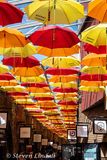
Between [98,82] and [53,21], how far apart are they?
678cm

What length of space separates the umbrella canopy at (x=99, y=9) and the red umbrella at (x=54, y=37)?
1.26m

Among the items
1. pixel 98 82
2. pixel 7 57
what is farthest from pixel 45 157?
pixel 7 57

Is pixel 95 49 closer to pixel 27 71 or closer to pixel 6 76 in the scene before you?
pixel 27 71

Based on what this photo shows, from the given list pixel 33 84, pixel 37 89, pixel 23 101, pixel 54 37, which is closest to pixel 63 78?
pixel 33 84

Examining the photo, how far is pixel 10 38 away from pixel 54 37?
1.12 meters

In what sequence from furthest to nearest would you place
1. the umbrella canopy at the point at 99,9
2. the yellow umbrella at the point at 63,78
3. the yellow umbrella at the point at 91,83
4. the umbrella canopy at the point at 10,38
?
the yellow umbrella at the point at 63,78
the yellow umbrella at the point at 91,83
the umbrella canopy at the point at 10,38
the umbrella canopy at the point at 99,9

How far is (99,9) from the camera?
355 inches

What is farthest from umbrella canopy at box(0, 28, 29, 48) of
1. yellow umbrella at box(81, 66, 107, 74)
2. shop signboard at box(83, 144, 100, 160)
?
shop signboard at box(83, 144, 100, 160)

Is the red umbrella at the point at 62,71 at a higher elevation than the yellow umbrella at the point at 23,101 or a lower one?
higher

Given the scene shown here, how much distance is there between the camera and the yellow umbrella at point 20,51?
12.2 metres

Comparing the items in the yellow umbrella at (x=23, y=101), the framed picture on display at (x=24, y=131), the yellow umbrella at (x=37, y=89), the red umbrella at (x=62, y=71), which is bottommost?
the framed picture on display at (x=24, y=131)

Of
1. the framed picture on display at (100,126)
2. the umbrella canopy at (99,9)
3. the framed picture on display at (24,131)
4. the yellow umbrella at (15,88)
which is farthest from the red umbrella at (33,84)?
the umbrella canopy at (99,9)

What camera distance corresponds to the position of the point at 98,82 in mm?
15820

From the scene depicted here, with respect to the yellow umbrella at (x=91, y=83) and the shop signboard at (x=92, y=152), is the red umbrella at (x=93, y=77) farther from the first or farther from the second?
the shop signboard at (x=92, y=152)
